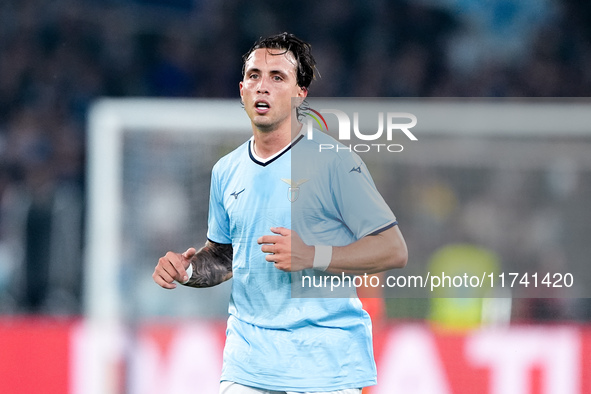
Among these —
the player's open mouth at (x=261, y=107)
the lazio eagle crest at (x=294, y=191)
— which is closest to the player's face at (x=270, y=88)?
the player's open mouth at (x=261, y=107)

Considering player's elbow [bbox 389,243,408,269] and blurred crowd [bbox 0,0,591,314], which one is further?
blurred crowd [bbox 0,0,591,314]

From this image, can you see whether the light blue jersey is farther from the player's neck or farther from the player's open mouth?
the player's open mouth

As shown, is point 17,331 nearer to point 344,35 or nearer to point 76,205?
point 76,205

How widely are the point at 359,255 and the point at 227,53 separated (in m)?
6.67

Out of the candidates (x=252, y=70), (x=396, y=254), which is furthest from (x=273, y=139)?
(x=396, y=254)

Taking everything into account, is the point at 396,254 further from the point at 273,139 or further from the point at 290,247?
the point at 273,139

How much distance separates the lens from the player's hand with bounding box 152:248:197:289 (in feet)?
9.03

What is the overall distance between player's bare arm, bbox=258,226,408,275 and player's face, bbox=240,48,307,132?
42cm

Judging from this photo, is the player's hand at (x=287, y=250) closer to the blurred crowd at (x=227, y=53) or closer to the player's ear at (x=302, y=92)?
the player's ear at (x=302, y=92)

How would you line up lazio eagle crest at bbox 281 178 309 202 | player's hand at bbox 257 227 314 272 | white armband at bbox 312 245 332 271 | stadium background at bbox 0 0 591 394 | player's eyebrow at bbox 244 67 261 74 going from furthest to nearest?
1. stadium background at bbox 0 0 591 394
2. player's eyebrow at bbox 244 67 261 74
3. lazio eagle crest at bbox 281 178 309 202
4. white armband at bbox 312 245 332 271
5. player's hand at bbox 257 227 314 272

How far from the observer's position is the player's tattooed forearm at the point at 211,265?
293cm

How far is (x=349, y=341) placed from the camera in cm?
274

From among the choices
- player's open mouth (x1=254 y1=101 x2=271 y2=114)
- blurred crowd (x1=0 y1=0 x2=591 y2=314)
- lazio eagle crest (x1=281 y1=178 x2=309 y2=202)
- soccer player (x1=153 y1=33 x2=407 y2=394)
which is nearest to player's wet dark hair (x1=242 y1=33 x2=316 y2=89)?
soccer player (x1=153 y1=33 x2=407 y2=394)

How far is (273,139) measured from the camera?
291cm
